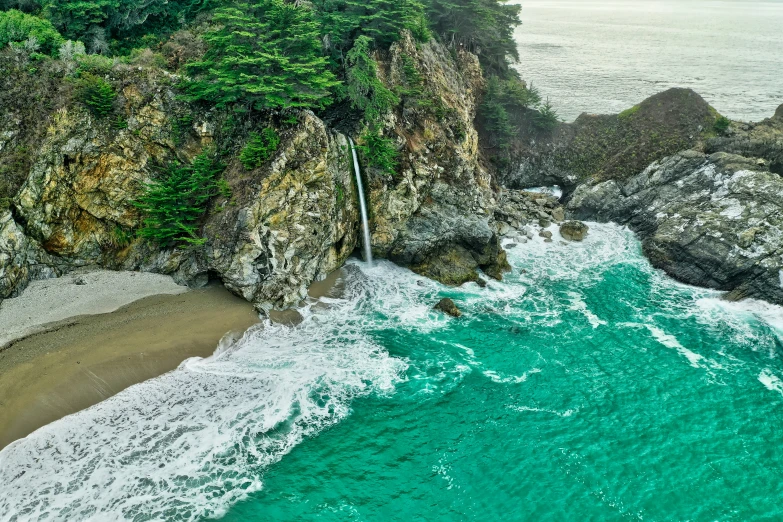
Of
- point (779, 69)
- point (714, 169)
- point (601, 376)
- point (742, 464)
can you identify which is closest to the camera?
point (742, 464)

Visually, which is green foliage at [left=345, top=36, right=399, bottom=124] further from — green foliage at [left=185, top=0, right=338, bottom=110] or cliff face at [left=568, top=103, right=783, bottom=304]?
cliff face at [left=568, top=103, right=783, bottom=304]

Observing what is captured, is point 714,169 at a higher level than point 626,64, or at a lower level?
lower

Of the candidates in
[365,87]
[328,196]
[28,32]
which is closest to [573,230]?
[365,87]

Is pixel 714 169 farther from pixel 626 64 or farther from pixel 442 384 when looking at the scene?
pixel 626 64

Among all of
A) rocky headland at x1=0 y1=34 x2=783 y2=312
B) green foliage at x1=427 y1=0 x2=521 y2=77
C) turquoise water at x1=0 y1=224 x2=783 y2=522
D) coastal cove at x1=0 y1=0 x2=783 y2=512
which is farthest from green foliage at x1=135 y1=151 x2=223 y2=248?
green foliage at x1=427 y1=0 x2=521 y2=77

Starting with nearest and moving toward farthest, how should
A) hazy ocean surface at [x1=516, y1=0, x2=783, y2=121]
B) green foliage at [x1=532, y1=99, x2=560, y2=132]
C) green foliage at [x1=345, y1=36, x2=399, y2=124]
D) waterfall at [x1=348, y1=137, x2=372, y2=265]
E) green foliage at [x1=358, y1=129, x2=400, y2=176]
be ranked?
1. green foliage at [x1=358, y1=129, x2=400, y2=176]
2. green foliage at [x1=345, y1=36, x2=399, y2=124]
3. waterfall at [x1=348, y1=137, x2=372, y2=265]
4. green foliage at [x1=532, y1=99, x2=560, y2=132]
5. hazy ocean surface at [x1=516, y1=0, x2=783, y2=121]

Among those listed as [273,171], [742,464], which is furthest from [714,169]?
[273,171]

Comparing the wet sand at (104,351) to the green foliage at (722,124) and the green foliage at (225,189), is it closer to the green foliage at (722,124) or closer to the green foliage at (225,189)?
the green foliage at (225,189)

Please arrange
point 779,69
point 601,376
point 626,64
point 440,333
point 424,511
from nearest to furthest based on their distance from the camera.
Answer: point 424,511
point 601,376
point 440,333
point 779,69
point 626,64
